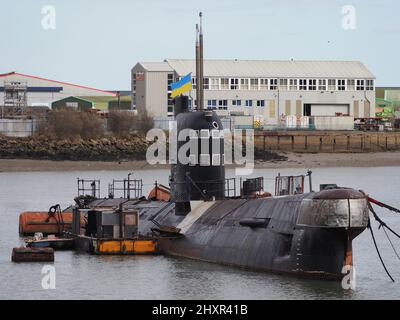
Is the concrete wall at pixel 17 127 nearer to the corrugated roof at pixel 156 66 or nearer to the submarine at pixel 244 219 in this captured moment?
the corrugated roof at pixel 156 66

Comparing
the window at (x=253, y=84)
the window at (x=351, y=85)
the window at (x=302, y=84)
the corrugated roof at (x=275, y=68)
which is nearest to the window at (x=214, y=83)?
the corrugated roof at (x=275, y=68)

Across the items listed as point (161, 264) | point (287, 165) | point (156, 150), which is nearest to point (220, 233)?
point (161, 264)

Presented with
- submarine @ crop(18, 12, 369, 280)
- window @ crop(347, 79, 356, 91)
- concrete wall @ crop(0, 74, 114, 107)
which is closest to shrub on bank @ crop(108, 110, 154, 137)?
window @ crop(347, 79, 356, 91)

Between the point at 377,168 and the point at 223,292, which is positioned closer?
the point at 223,292

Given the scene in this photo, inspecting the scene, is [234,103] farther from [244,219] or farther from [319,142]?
[244,219]

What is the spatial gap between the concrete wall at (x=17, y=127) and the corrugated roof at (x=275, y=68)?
1861cm

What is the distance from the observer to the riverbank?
307ft

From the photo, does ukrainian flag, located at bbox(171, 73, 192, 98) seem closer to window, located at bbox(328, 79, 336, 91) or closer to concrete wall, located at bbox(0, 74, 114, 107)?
window, located at bbox(328, 79, 336, 91)

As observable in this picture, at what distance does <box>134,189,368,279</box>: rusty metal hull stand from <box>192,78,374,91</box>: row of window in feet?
269

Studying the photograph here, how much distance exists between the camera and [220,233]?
3500cm

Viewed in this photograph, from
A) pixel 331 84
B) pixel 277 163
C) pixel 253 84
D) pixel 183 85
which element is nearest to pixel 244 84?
pixel 253 84
